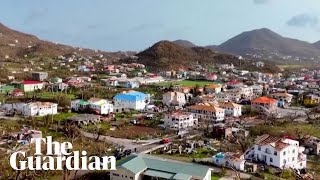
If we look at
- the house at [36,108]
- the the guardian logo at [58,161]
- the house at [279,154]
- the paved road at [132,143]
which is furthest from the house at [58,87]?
the house at [279,154]

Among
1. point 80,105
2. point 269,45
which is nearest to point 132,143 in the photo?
point 80,105

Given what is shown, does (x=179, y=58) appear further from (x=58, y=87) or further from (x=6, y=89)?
(x=6, y=89)

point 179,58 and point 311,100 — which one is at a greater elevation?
point 179,58

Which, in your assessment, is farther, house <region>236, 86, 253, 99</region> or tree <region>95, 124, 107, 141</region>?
house <region>236, 86, 253, 99</region>

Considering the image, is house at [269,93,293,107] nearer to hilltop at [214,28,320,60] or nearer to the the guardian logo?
the the guardian logo

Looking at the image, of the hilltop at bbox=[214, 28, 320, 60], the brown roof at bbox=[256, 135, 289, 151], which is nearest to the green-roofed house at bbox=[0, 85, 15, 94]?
the brown roof at bbox=[256, 135, 289, 151]

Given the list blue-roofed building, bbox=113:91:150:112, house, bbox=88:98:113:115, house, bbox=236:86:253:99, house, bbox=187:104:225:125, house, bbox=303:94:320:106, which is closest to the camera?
house, bbox=187:104:225:125
